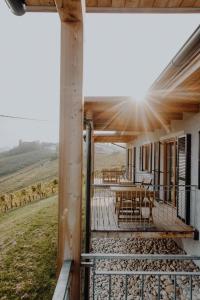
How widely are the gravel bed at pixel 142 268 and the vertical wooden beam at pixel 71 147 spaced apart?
104 inches

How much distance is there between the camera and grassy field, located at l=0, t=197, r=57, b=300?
6867 millimetres

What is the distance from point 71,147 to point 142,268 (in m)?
5.64

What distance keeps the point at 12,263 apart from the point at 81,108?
27.1 ft


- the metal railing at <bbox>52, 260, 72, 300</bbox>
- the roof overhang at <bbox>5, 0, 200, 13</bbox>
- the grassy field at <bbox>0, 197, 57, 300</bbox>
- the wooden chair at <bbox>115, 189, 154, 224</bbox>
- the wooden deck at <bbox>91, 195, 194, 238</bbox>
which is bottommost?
the grassy field at <bbox>0, 197, 57, 300</bbox>

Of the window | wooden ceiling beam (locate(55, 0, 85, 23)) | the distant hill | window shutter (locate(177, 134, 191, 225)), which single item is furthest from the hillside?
wooden ceiling beam (locate(55, 0, 85, 23))

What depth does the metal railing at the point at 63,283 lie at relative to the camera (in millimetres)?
1396

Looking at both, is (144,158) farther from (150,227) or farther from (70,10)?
(70,10)

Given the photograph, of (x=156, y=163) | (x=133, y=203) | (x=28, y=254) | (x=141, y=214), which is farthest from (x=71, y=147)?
(x=28, y=254)

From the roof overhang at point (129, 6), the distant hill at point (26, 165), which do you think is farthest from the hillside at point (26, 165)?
the roof overhang at point (129, 6)

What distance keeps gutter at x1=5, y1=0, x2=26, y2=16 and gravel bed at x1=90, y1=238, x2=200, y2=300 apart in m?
3.77

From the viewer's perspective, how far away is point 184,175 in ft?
21.3

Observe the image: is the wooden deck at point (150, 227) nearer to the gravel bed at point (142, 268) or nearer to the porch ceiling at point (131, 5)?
the gravel bed at point (142, 268)

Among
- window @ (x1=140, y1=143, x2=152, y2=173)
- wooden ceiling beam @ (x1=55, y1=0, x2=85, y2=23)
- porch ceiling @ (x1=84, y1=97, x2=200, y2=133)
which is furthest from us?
window @ (x1=140, y1=143, x2=152, y2=173)

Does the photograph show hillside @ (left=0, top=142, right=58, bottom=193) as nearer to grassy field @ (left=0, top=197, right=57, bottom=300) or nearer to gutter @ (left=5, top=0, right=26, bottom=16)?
grassy field @ (left=0, top=197, right=57, bottom=300)
